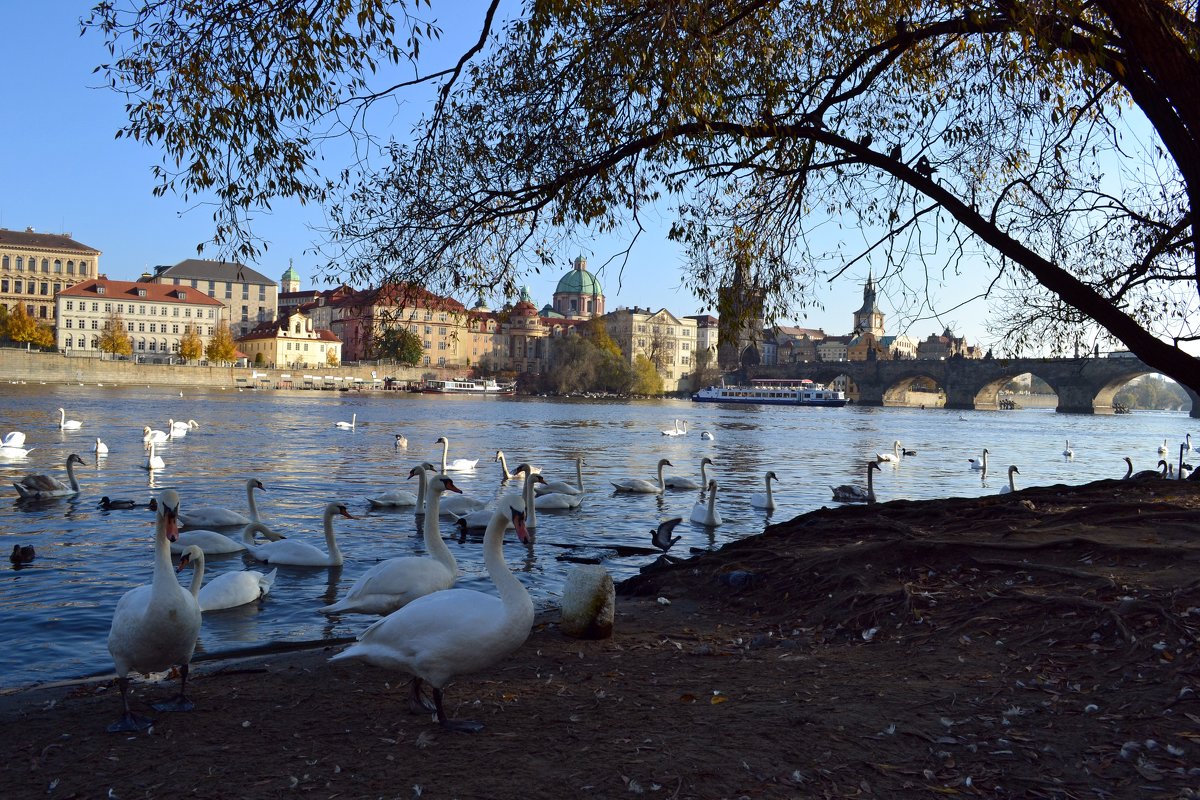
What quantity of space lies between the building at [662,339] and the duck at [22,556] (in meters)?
139

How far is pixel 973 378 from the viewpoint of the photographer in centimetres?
11400

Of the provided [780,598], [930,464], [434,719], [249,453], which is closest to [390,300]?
[780,598]

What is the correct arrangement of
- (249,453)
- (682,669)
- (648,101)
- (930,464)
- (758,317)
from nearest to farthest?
(682,669), (648,101), (758,317), (249,453), (930,464)

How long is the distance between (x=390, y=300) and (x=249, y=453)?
19.8 m

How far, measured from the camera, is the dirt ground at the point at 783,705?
430 cm

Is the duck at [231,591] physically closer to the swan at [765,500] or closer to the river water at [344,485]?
the river water at [344,485]

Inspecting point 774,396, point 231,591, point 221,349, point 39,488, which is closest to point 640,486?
point 39,488

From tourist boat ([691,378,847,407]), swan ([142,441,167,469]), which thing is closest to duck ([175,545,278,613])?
swan ([142,441,167,469])

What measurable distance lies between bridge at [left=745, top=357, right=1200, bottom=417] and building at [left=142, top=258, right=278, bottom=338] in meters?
79.7

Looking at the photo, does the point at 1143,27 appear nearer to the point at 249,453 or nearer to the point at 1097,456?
the point at 249,453

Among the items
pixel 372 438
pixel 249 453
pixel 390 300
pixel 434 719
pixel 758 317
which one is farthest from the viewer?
pixel 372 438

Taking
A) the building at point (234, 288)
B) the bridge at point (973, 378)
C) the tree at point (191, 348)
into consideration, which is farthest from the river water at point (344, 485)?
the building at point (234, 288)

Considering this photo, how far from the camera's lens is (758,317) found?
10992 mm

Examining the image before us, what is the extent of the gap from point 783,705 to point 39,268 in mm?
133515
